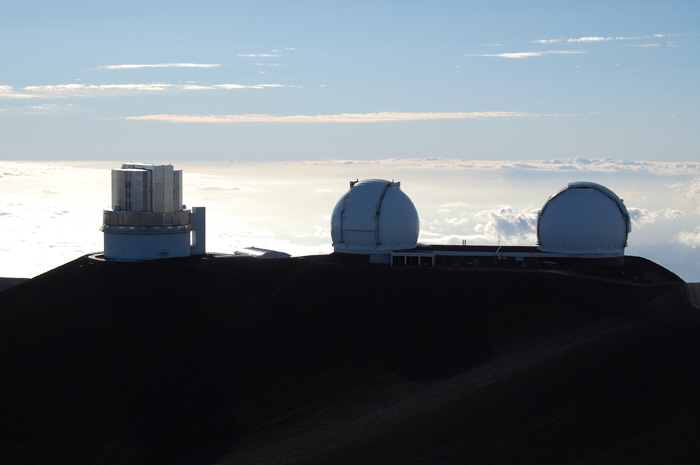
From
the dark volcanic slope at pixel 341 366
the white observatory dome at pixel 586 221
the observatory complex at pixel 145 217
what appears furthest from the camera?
the observatory complex at pixel 145 217

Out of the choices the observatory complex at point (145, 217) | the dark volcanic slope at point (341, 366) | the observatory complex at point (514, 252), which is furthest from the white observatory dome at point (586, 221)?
the observatory complex at point (145, 217)

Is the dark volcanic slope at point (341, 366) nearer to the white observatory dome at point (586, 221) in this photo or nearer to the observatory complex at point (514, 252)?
the white observatory dome at point (586, 221)

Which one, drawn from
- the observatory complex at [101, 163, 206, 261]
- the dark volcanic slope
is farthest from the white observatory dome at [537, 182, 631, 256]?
the observatory complex at [101, 163, 206, 261]

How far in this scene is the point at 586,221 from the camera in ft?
149

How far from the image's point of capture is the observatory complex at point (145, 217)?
1815 inches

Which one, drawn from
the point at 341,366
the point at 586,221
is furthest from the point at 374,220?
the point at 341,366

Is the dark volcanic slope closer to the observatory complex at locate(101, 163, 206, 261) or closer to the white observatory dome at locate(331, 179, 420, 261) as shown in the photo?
the observatory complex at locate(101, 163, 206, 261)

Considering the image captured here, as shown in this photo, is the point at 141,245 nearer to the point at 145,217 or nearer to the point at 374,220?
the point at 145,217

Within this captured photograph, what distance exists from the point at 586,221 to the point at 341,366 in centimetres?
2048

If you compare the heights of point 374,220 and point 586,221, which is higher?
point 586,221

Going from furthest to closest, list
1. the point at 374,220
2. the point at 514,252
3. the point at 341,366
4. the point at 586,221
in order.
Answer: the point at 514,252, the point at 374,220, the point at 586,221, the point at 341,366

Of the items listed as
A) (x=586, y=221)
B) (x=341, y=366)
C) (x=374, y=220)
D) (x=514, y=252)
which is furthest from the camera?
(x=514, y=252)

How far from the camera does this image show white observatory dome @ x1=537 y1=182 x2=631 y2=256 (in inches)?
1784

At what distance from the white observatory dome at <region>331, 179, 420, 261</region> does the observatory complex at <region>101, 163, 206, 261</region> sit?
32.7ft
